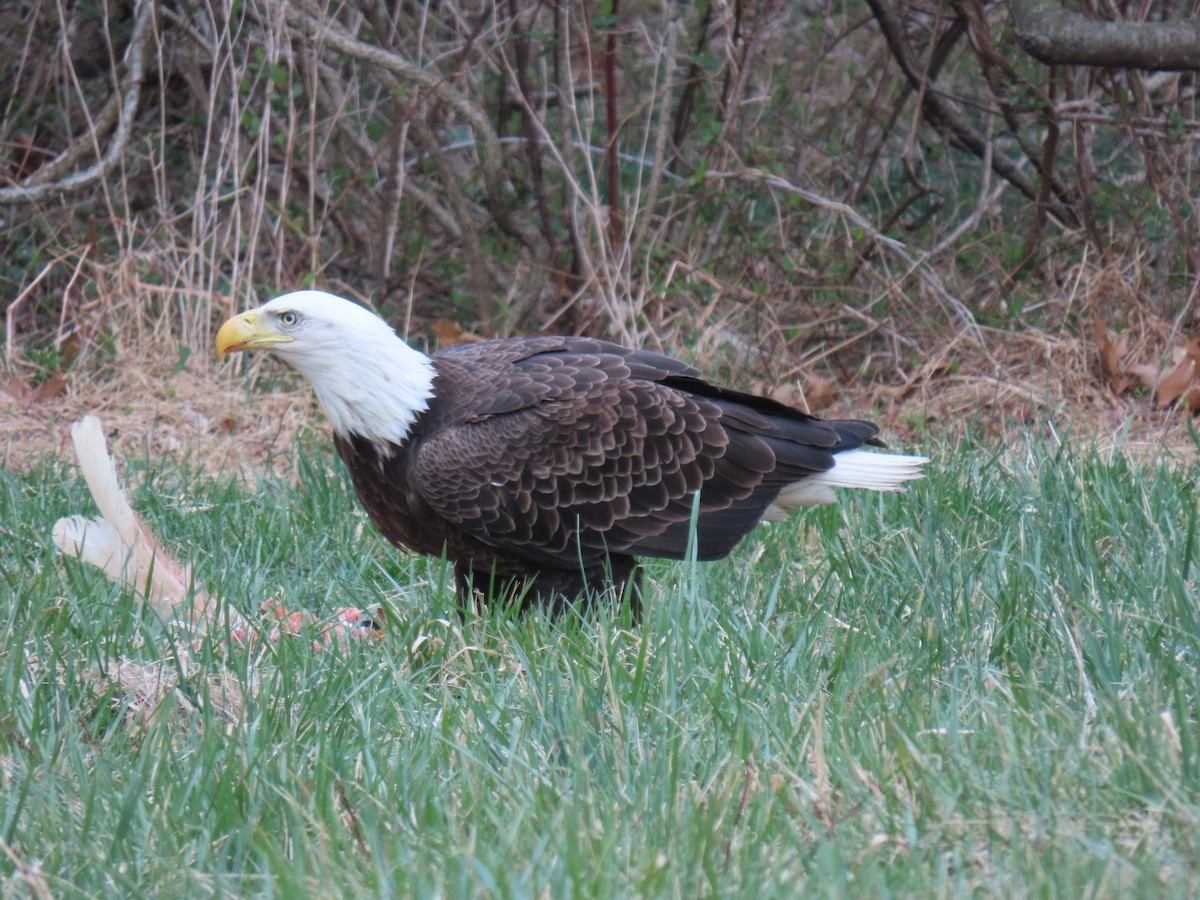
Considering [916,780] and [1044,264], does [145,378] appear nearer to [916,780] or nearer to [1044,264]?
[1044,264]

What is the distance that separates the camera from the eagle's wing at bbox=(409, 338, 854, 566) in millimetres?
3619

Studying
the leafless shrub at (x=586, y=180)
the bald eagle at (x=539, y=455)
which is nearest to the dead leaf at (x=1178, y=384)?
the leafless shrub at (x=586, y=180)

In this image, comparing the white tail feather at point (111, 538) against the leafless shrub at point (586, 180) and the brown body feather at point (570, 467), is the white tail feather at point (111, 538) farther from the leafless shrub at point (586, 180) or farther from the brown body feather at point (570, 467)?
the leafless shrub at point (586, 180)

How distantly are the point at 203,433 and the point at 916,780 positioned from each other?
422 cm

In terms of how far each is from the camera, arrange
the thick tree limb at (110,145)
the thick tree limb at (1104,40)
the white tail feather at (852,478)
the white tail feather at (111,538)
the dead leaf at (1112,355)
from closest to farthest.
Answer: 1. the white tail feather at (111,538)
2. the white tail feather at (852,478)
3. the thick tree limb at (1104,40)
4. the dead leaf at (1112,355)
5. the thick tree limb at (110,145)

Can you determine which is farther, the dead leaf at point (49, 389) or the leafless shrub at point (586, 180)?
the leafless shrub at point (586, 180)

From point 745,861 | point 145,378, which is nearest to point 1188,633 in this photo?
point 745,861

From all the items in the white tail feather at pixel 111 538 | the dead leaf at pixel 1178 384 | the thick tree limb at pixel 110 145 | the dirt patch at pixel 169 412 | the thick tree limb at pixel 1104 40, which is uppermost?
the thick tree limb at pixel 1104 40

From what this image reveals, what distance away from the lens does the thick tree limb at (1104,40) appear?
5543mm

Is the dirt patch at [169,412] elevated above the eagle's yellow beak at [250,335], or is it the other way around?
the eagle's yellow beak at [250,335]

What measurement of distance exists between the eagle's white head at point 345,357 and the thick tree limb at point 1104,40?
320cm

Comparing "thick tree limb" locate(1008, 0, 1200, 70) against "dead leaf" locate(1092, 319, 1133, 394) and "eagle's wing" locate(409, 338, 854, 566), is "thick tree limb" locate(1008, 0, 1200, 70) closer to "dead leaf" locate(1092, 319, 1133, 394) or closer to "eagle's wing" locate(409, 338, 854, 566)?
"dead leaf" locate(1092, 319, 1133, 394)

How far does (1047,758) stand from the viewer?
2.23m

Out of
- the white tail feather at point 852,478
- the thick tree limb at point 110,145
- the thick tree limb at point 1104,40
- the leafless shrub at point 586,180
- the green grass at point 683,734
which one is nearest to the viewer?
the green grass at point 683,734
